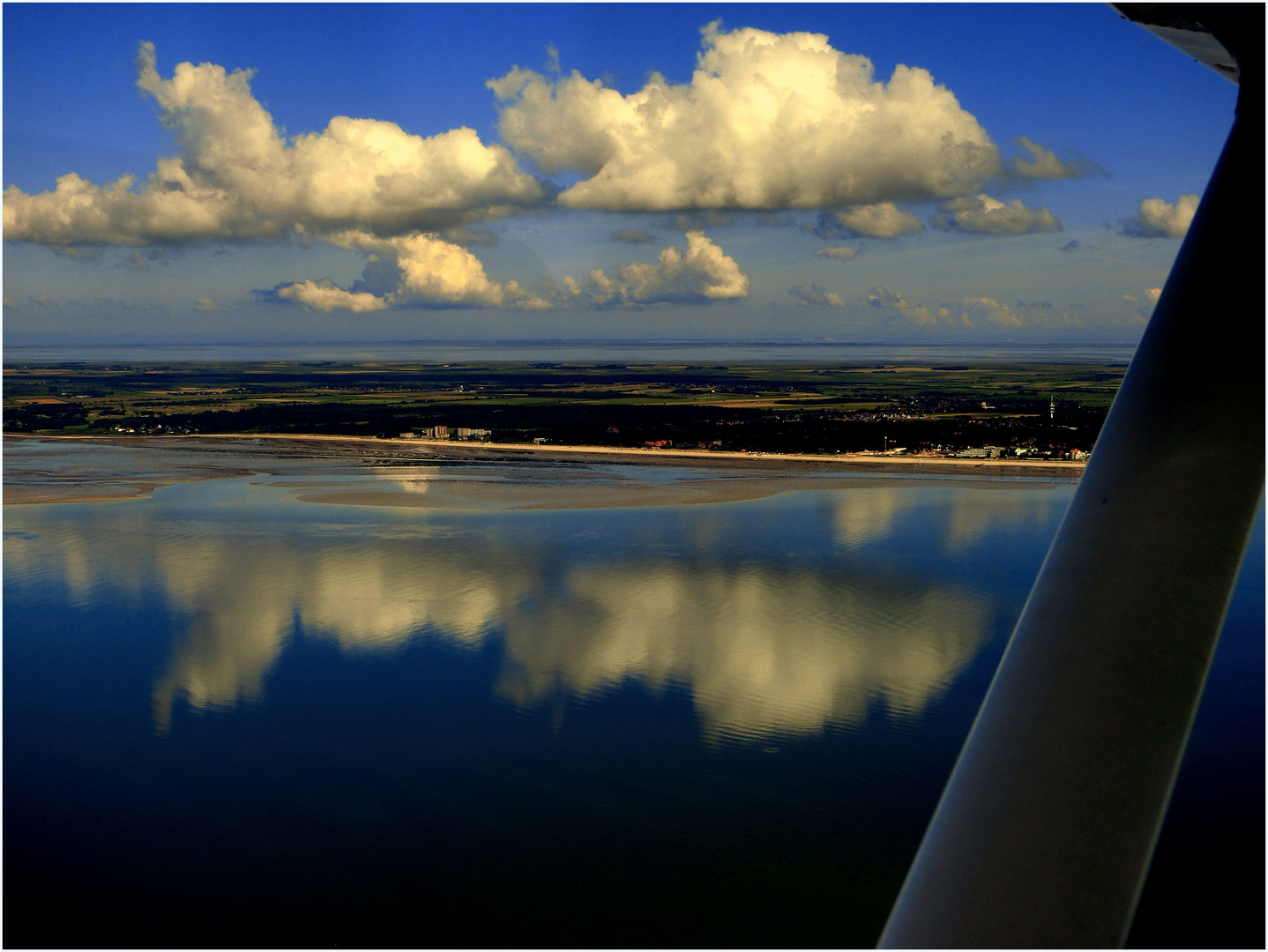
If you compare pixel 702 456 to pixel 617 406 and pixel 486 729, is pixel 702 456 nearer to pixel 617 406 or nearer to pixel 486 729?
pixel 617 406

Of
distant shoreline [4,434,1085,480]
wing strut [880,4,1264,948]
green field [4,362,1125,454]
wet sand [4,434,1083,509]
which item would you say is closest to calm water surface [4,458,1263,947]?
wing strut [880,4,1264,948]

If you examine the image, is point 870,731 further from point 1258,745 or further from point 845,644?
point 1258,745

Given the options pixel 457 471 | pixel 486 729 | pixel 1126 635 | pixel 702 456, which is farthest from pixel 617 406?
pixel 1126 635

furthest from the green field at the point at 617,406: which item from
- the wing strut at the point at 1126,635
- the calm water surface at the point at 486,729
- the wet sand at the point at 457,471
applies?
the wing strut at the point at 1126,635

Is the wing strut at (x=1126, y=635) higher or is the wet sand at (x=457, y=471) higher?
the wing strut at (x=1126, y=635)

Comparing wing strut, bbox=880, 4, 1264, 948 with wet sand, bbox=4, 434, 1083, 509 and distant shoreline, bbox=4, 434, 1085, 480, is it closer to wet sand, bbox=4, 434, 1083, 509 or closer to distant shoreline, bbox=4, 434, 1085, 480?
wet sand, bbox=4, 434, 1083, 509

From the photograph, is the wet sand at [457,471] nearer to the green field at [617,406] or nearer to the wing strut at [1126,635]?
the green field at [617,406]
